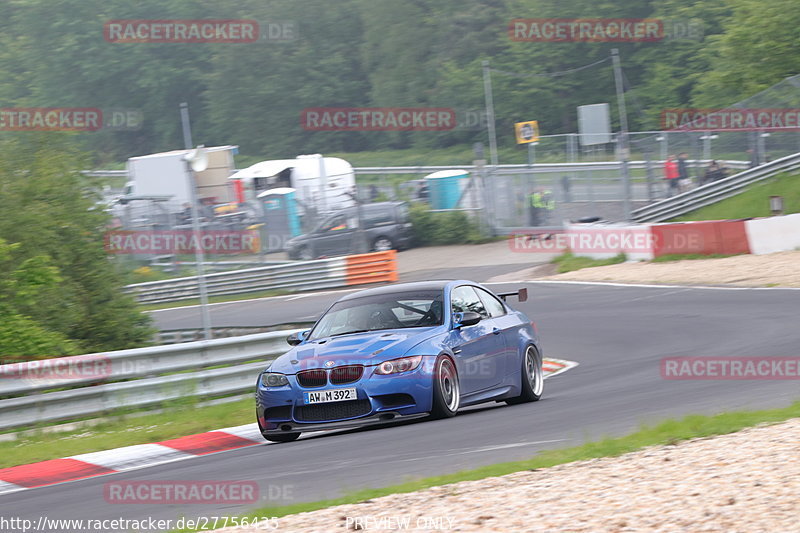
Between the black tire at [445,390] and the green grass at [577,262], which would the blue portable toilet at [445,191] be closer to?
the green grass at [577,262]

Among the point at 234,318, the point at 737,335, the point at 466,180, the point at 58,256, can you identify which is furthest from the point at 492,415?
the point at 466,180

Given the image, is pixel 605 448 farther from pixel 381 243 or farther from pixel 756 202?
pixel 381 243

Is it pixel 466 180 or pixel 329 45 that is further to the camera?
pixel 329 45

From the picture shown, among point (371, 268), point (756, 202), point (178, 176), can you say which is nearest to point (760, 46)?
point (756, 202)

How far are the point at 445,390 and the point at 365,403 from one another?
825 millimetres

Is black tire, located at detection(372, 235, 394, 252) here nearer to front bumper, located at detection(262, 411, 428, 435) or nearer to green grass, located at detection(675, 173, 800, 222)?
green grass, located at detection(675, 173, 800, 222)

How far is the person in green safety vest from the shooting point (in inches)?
1502

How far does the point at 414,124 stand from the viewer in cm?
8125

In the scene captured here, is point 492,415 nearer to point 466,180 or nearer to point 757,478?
point 757,478

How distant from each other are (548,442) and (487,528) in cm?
292

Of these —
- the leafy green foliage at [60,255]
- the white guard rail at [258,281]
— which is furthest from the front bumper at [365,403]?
the white guard rail at [258,281]

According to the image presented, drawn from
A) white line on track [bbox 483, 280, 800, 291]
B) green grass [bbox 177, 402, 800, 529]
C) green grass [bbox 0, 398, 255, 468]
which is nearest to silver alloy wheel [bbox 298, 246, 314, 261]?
white line on track [bbox 483, 280, 800, 291]

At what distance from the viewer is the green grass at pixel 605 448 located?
22.5ft

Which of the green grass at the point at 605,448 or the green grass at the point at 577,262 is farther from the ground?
the green grass at the point at 605,448
